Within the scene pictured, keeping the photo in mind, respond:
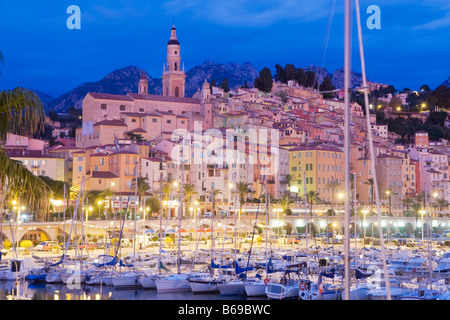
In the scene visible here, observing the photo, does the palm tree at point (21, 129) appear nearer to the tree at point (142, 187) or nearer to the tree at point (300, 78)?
the tree at point (142, 187)

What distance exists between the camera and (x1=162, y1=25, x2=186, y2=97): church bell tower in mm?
108562

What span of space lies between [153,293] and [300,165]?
190ft

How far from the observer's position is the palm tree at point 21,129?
21.5 ft

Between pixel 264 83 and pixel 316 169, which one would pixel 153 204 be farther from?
pixel 264 83

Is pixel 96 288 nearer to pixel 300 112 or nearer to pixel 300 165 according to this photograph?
pixel 300 165

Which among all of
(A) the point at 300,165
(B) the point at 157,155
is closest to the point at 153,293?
(B) the point at 157,155

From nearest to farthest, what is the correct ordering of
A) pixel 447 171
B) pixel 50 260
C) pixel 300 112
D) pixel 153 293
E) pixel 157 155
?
1. pixel 153 293
2. pixel 50 260
3. pixel 157 155
4. pixel 447 171
5. pixel 300 112

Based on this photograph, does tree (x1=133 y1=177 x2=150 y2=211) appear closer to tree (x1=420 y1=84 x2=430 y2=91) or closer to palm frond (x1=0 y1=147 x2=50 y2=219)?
palm frond (x1=0 y1=147 x2=50 y2=219)

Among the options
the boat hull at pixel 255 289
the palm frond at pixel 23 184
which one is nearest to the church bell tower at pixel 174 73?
the boat hull at pixel 255 289

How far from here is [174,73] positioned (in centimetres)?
10838

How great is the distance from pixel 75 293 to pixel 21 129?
999 inches

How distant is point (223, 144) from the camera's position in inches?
3159

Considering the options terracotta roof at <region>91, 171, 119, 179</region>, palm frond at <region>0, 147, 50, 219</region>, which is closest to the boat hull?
palm frond at <region>0, 147, 50, 219</region>

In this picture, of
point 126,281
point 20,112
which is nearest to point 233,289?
point 126,281
